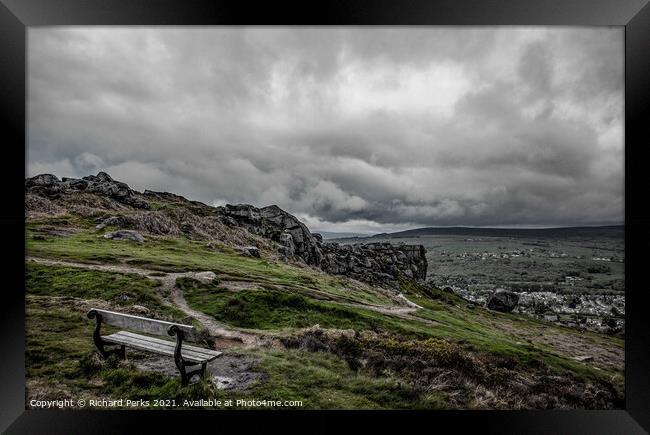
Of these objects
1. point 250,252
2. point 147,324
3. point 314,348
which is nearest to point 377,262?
point 250,252

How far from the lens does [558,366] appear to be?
346 inches

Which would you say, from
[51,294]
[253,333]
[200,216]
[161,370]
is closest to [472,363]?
[253,333]

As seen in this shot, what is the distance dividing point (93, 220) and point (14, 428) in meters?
19.9

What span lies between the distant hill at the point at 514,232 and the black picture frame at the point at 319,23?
3.18 m

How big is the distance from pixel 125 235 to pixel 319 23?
67.6 feet

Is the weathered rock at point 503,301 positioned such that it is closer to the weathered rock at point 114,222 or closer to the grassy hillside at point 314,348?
the grassy hillside at point 314,348

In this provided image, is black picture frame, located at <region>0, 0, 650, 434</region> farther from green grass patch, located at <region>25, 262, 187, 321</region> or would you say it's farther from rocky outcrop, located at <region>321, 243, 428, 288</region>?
rocky outcrop, located at <region>321, 243, 428, 288</region>

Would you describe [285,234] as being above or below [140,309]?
above

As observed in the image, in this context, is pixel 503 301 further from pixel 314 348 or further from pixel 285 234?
pixel 285 234

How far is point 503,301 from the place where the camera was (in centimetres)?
1228

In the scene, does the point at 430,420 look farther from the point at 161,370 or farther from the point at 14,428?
the point at 14,428

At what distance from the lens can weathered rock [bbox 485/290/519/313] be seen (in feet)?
39.0

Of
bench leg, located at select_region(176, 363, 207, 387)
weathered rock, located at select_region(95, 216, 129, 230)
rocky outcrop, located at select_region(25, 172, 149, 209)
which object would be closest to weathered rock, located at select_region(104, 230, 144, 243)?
rocky outcrop, located at select_region(25, 172, 149, 209)

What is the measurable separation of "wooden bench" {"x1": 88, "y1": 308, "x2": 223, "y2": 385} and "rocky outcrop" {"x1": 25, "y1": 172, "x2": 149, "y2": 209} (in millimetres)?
8474
